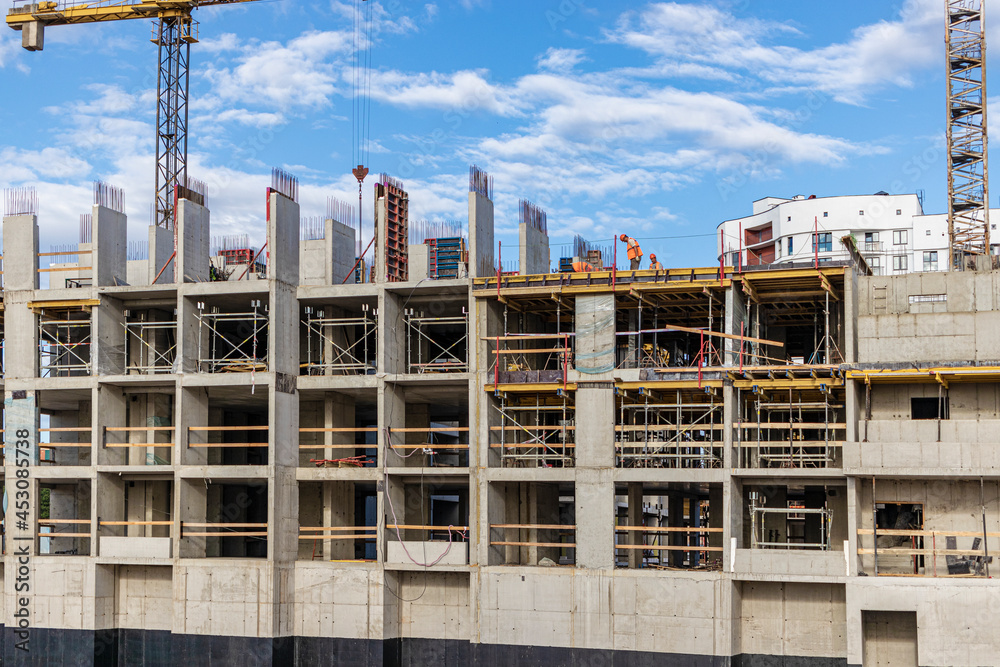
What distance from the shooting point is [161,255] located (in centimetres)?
4291

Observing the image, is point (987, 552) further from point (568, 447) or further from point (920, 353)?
point (568, 447)

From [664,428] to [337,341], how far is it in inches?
543

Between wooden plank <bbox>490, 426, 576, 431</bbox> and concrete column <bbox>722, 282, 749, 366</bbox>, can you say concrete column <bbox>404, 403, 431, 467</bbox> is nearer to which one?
wooden plank <bbox>490, 426, 576, 431</bbox>

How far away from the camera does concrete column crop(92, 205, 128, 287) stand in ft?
136

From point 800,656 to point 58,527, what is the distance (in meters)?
28.1

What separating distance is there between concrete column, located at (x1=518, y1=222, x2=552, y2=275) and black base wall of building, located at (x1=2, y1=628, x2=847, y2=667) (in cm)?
1298

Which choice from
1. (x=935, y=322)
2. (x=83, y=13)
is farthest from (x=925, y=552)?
(x=83, y=13)

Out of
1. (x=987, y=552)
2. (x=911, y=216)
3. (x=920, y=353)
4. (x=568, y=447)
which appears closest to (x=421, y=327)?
(x=568, y=447)

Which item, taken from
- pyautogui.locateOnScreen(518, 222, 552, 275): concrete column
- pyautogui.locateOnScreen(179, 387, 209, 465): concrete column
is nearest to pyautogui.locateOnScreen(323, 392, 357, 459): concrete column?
pyautogui.locateOnScreen(179, 387, 209, 465): concrete column

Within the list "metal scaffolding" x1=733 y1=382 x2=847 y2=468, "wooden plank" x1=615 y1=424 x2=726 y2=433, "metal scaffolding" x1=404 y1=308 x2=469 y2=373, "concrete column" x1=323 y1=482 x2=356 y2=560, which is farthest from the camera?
"concrete column" x1=323 y1=482 x2=356 y2=560

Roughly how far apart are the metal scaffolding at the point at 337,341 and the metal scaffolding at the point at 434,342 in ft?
4.99

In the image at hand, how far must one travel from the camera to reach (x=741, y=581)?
116 ft

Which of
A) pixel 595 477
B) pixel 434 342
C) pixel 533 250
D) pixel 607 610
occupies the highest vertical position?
pixel 533 250

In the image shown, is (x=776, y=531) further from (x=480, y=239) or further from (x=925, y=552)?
(x=480, y=239)
